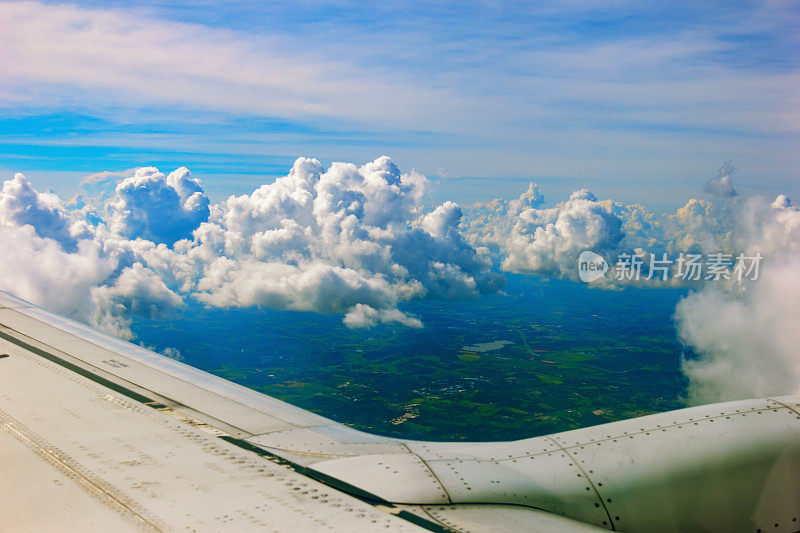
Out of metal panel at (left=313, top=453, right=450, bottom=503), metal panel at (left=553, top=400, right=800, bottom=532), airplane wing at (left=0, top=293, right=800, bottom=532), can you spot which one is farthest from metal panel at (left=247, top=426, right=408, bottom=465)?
metal panel at (left=553, top=400, right=800, bottom=532)

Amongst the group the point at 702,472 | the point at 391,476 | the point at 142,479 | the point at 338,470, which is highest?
the point at 702,472

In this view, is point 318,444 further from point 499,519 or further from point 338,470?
point 499,519

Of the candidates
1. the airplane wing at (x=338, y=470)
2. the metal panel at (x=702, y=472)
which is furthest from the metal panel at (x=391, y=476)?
the metal panel at (x=702, y=472)

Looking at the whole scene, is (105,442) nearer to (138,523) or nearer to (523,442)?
(138,523)

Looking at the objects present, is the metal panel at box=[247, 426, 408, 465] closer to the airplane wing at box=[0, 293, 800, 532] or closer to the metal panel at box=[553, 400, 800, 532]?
the airplane wing at box=[0, 293, 800, 532]

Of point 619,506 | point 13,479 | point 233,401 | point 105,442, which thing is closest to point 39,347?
point 233,401

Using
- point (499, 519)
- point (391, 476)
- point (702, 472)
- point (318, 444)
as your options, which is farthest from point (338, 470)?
point (702, 472)

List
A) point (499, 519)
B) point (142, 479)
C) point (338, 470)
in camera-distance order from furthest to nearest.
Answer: point (338, 470) → point (499, 519) → point (142, 479)

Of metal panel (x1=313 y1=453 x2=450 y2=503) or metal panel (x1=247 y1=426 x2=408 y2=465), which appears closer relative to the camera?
metal panel (x1=313 y1=453 x2=450 y2=503)
